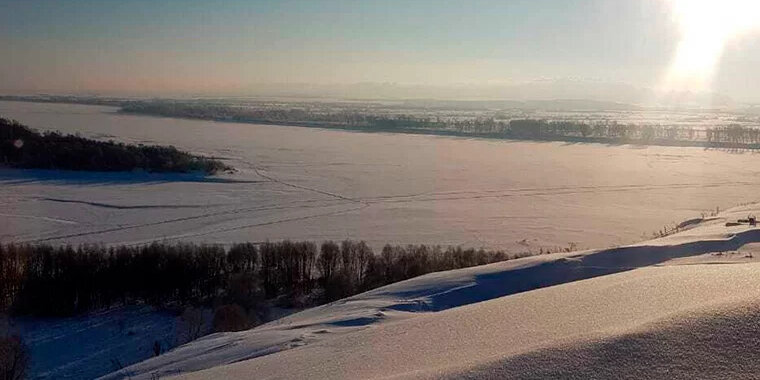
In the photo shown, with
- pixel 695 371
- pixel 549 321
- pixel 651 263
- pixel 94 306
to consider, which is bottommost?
pixel 94 306

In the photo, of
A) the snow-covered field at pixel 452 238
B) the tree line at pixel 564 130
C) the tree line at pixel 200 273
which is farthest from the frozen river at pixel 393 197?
the tree line at pixel 564 130

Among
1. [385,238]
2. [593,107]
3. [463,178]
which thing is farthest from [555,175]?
[593,107]

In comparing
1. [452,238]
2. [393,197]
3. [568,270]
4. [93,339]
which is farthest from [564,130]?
[568,270]

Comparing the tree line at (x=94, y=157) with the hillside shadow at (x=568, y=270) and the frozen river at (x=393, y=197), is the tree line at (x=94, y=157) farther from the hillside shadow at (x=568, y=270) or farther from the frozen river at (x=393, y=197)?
the hillside shadow at (x=568, y=270)

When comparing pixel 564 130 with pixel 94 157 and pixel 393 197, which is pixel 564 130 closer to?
pixel 393 197

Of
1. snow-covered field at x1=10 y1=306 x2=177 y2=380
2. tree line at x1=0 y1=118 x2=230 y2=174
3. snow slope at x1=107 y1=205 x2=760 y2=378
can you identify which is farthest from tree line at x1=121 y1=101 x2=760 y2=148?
snow slope at x1=107 y1=205 x2=760 y2=378

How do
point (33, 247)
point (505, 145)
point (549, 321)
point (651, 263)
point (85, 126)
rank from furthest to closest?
point (85, 126) < point (505, 145) < point (33, 247) < point (651, 263) < point (549, 321)

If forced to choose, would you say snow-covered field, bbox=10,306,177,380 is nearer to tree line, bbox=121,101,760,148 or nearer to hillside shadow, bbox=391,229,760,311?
hillside shadow, bbox=391,229,760,311

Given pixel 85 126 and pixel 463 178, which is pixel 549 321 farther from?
pixel 85 126
